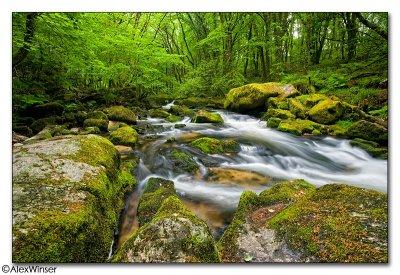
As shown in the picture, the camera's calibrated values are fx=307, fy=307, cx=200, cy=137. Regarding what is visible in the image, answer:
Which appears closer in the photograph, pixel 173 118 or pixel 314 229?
pixel 314 229

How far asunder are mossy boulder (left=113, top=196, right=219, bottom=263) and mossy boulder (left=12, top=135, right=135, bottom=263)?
0.41 meters

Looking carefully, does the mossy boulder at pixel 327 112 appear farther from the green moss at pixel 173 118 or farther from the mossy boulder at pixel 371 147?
the green moss at pixel 173 118

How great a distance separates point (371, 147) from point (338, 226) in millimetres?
3291

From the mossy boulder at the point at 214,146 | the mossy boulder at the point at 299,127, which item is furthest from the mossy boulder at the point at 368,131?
the mossy boulder at the point at 214,146

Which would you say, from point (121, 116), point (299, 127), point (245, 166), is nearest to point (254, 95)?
point (299, 127)

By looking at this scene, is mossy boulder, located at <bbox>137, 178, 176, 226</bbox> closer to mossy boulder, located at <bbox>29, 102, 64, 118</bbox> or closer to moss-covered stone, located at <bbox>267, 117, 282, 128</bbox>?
mossy boulder, located at <bbox>29, 102, 64, 118</bbox>

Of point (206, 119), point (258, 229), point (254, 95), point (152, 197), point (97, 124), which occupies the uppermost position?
point (254, 95)

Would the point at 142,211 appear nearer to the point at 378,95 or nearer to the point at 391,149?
the point at 391,149

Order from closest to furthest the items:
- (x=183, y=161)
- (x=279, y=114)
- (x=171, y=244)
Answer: (x=171, y=244) → (x=183, y=161) → (x=279, y=114)

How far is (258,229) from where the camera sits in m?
2.68

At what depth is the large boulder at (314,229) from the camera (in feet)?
7.75

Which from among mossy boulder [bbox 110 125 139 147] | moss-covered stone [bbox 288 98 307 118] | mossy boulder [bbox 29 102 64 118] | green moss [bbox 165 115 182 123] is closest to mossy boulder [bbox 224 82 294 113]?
moss-covered stone [bbox 288 98 307 118]

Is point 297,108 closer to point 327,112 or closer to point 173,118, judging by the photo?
point 327,112

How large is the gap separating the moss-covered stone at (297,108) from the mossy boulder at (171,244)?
6.38 metres
